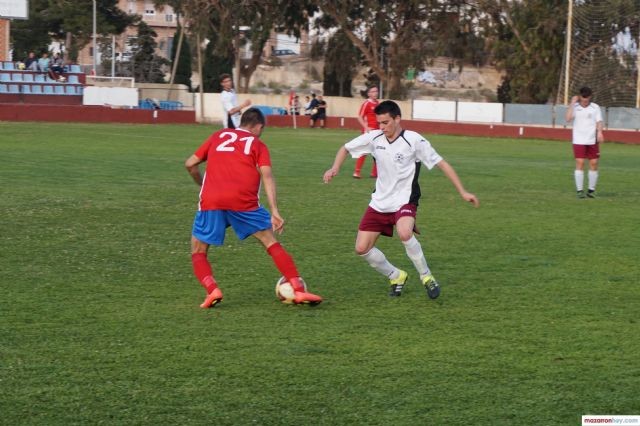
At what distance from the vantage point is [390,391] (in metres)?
5.93

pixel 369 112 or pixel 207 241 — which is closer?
pixel 207 241

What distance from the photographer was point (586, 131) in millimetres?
18281

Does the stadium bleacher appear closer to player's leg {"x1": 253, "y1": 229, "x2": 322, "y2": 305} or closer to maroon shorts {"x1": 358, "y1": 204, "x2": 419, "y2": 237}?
maroon shorts {"x1": 358, "y1": 204, "x2": 419, "y2": 237}

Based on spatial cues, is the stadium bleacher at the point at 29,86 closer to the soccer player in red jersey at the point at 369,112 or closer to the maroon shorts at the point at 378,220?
the soccer player in red jersey at the point at 369,112

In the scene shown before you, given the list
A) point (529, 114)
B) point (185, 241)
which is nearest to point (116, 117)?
point (529, 114)

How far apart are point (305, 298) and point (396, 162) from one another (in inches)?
54.3

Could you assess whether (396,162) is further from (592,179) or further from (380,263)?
(592,179)

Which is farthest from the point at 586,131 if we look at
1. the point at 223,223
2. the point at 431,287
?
the point at 223,223

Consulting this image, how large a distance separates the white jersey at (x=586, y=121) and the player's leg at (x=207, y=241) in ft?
37.1

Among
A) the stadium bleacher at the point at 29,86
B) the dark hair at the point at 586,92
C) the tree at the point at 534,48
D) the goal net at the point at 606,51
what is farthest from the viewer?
the tree at the point at 534,48

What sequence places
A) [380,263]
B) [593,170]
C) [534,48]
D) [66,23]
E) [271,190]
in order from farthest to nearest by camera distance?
[66,23]
[534,48]
[593,170]
[380,263]
[271,190]

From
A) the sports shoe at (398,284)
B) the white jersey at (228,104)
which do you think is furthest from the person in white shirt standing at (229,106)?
the sports shoe at (398,284)

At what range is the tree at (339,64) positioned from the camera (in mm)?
66000

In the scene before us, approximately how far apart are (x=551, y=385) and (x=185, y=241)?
6.55 metres
